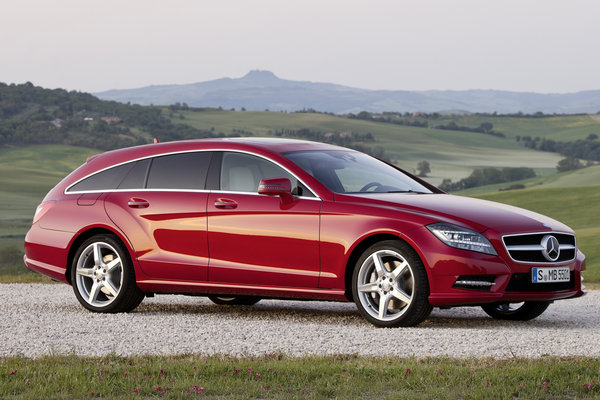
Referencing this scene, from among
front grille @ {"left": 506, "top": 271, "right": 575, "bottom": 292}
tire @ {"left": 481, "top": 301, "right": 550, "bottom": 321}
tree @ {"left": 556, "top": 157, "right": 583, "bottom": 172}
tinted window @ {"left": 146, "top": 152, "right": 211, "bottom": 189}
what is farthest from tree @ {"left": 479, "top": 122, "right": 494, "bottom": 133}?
front grille @ {"left": 506, "top": 271, "right": 575, "bottom": 292}

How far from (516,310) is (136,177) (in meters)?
4.24

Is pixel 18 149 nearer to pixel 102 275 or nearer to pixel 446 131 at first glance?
pixel 446 131

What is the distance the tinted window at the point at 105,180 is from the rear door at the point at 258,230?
4.48 feet

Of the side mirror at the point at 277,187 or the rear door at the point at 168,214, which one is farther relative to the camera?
the rear door at the point at 168,214

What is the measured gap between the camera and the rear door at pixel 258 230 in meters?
9.01

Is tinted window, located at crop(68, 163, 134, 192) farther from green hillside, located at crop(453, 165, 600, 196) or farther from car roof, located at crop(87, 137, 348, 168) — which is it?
green hillside, located at crop(453, 165, 600, 196)

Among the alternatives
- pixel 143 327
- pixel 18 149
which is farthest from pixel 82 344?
pixel 18 149

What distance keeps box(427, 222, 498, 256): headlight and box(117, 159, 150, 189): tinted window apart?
3.44 meters

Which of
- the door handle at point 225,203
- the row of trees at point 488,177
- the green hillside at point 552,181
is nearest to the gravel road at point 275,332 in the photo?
the door handle at point 225,203

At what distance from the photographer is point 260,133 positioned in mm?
140125

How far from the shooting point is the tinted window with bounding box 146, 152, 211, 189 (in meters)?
9.91

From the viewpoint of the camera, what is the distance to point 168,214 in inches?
388

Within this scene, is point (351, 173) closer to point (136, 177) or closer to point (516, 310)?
point (516, 310)

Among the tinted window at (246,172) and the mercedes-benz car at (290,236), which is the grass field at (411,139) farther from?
the tinted window at (246,172)
